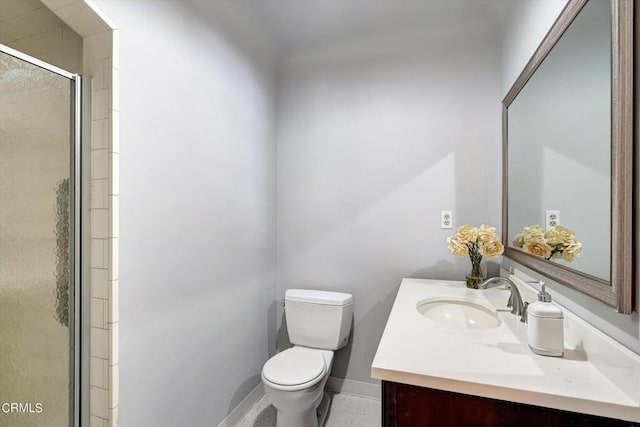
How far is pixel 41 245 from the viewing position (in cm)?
100

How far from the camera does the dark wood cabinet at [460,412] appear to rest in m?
0.68

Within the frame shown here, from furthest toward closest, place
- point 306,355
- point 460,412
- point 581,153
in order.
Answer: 1. point 306,355
2. point 581,153
3. point 460,412

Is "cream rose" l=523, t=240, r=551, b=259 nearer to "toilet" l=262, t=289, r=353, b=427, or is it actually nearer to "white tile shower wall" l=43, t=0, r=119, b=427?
"toilet" l=262, t=289, r=353, b=427

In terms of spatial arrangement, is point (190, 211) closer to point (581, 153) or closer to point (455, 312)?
point (455, 312)

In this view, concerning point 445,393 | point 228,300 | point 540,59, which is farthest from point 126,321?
point 540,59

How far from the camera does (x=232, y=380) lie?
1.72 m

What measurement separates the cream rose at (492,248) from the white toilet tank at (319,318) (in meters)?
0.90

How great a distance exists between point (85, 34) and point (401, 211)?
A: 182cm

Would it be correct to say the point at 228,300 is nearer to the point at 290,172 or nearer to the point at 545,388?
the point at 290,172

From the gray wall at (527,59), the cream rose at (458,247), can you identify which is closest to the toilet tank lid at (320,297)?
the cream rose at (458,247)

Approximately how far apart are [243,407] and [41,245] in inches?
57.3

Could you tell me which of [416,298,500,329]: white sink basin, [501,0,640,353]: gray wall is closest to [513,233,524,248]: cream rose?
[501,0,640,353]: gray wall

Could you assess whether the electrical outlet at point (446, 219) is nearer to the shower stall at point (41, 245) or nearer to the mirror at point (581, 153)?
the mirror at point (581, 153)

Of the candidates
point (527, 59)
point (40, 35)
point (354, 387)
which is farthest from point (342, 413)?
point (40, 35)
